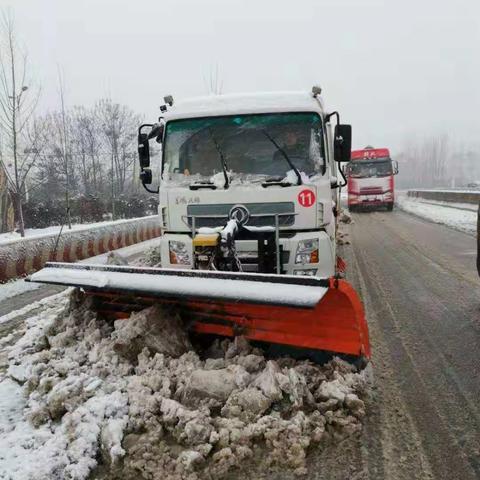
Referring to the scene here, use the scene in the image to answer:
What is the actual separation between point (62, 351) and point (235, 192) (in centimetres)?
239

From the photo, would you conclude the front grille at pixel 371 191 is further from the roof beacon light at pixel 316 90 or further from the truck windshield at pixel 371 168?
the roof beacon light at pixel 316 90

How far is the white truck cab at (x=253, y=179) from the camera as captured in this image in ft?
16.0

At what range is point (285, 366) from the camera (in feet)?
11.6

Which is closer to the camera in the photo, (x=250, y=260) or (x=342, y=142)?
(x=250, y=260)

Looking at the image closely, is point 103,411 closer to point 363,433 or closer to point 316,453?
point 316,453

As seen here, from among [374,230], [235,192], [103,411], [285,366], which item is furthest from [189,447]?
[374,230]

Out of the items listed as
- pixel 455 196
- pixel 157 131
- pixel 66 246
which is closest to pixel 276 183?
pixel 157 131

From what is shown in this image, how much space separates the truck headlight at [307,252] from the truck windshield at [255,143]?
0.86m

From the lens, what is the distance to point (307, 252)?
486cm

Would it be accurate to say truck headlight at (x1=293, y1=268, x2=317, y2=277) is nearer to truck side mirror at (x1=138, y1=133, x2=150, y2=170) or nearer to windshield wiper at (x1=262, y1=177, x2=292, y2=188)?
windshield wiper at (x1=262, y1=177, x2=292, y2=188)

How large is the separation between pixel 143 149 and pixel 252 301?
348 cm

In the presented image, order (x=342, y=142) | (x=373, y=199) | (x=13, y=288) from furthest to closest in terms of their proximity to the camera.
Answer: (x=373, y=199) → (x=13, y=288) → (x=342, y=142)

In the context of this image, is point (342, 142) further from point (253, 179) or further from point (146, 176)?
point (146, 176)

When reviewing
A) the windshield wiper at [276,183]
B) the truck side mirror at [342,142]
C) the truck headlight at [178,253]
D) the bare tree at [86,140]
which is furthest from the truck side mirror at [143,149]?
the bare tree at [86,140]
